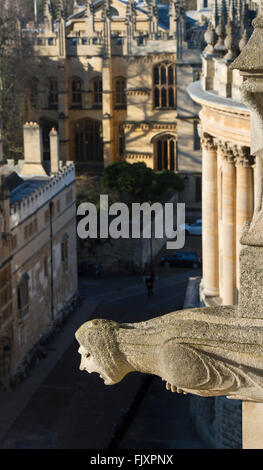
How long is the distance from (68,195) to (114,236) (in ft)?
20.4

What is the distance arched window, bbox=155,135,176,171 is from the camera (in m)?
70.2

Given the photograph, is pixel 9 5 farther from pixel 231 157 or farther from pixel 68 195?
pixel 231 157

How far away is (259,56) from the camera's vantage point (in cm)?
518

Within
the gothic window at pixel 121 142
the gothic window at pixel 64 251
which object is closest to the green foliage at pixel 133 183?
the gothic window at pixel 64 251

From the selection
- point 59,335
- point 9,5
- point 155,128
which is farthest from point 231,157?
point 9,5

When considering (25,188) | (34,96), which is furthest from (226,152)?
(34,96)

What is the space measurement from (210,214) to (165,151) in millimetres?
40076

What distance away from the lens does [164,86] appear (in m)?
70.0

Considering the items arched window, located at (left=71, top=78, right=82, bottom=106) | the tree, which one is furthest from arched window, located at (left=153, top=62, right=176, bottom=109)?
the tree

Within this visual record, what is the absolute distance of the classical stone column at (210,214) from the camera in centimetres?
3011

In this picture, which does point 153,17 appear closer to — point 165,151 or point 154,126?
point 154,126

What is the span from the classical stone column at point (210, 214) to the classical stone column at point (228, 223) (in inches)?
54.8

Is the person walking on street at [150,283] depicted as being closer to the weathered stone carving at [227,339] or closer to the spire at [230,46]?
the spire at [230,46]

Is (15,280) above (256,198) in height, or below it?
below
